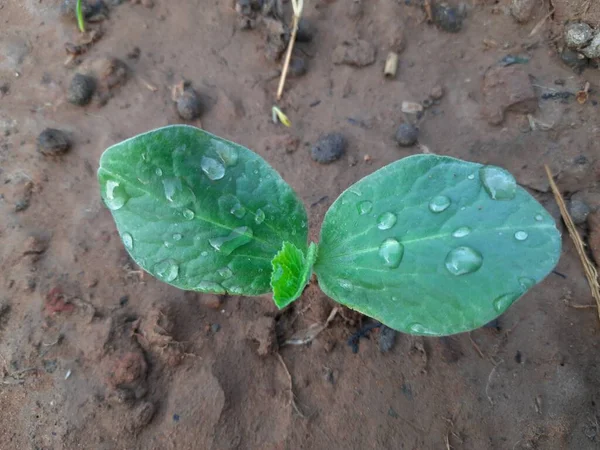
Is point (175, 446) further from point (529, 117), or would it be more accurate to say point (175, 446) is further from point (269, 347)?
point (529, 117)

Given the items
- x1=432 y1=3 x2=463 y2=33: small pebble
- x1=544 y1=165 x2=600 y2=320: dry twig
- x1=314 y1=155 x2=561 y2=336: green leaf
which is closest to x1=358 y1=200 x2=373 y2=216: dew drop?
x1=314 y1=155 x2=561 y2=336: green leaf

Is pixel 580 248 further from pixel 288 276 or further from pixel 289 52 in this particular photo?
pixel 289 52

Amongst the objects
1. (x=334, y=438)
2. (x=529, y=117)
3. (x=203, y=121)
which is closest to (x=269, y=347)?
(x=334, y=438)

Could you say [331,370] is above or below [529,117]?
below

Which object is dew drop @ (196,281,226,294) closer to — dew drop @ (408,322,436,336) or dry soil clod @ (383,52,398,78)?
dew drop @ (408,322,436,336)

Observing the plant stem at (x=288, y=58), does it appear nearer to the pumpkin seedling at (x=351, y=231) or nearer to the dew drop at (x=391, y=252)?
the pumpkin seedling at (x=351, y=231)

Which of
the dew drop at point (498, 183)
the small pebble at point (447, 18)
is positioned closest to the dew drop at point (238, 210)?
the dew drop at point (498, 183)

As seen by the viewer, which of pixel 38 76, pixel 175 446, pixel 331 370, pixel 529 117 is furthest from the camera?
pixel 38 76

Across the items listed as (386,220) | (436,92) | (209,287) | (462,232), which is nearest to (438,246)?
(462,232)
